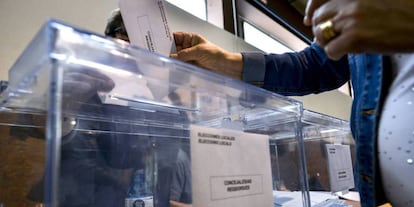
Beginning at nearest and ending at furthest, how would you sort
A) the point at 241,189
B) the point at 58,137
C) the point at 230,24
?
the point at 58,137 → the point at 241,189 → the point at 230,24

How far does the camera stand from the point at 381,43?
32 centimetres

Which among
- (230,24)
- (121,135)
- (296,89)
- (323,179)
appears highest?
(230,24)

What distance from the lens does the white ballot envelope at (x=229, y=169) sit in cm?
31

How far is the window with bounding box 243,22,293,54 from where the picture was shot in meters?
2.28

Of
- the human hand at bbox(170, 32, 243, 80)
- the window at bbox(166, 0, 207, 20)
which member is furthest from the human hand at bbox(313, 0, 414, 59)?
the window at bbox(166, 0, 207, 20)

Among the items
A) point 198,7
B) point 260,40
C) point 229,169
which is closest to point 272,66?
point 229,169

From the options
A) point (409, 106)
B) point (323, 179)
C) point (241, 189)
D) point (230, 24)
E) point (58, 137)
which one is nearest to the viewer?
point (58, 137)

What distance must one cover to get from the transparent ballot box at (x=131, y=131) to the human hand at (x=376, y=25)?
0.50 feet

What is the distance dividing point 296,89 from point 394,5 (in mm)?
476

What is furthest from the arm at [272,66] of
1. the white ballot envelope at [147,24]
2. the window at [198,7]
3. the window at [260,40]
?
the window at [260,40]

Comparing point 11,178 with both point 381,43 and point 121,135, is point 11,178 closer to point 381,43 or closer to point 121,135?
point 121,135

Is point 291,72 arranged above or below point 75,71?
above

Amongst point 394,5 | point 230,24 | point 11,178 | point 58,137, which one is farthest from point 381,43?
point 230,24

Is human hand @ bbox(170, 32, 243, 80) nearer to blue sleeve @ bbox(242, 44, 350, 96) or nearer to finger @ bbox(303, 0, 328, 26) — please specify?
blue sleeve @ bbox(242, 44, 350, 96)
